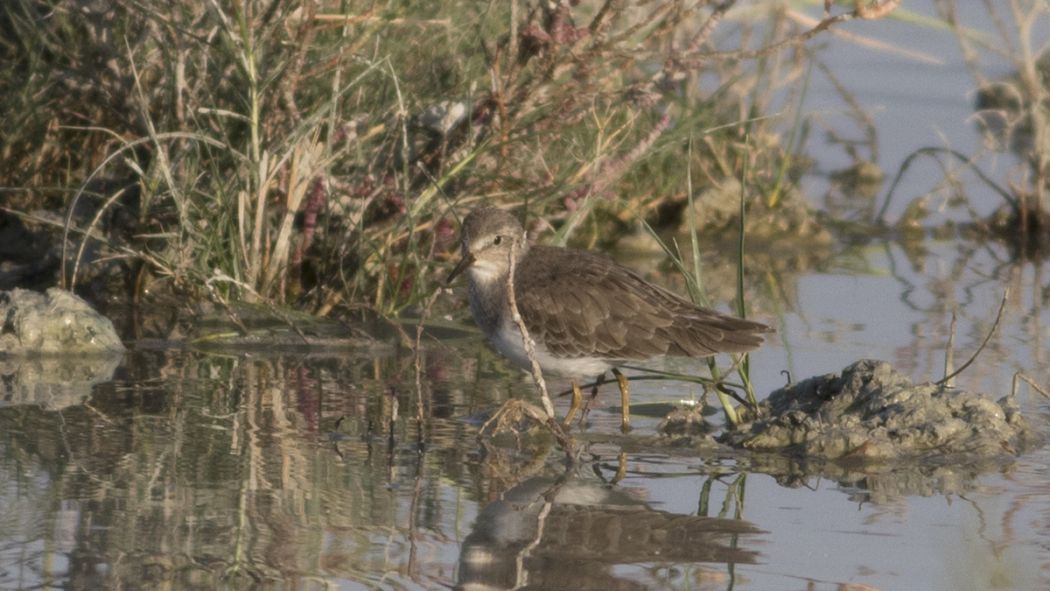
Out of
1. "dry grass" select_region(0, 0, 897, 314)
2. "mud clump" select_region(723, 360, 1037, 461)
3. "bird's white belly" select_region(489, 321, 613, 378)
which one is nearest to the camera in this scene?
"mud clump" select_region(723, 360, 1037, 461)

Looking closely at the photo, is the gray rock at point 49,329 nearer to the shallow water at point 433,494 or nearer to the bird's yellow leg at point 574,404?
the shallow water at point 433,494

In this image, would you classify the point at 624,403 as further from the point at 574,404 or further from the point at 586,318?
the point at 586,318

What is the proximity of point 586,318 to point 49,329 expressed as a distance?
2386 mm

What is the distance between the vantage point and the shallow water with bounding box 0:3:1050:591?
4875 mm

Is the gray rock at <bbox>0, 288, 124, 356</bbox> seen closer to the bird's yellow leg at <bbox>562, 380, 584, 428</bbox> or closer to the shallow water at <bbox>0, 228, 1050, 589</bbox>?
the shallow water at <bbox>0, 228, 1050, 589</bbox>

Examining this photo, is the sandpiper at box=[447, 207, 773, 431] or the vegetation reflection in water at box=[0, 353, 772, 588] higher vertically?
the sandpiper at box=[447, 207, 773, 431]

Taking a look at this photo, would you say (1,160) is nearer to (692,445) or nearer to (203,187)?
(203,187)

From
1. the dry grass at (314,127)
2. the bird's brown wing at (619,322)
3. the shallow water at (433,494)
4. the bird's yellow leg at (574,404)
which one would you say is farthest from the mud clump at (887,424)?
the dry grass at (314,127)

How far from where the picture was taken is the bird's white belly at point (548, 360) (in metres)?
6.75

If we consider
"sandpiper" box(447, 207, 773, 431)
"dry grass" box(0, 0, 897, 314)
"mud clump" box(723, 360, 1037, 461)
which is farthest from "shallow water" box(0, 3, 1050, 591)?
"dry grass" box(0, 0, 897, 314)

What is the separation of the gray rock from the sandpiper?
1652mm

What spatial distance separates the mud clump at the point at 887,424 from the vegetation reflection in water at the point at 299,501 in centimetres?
68

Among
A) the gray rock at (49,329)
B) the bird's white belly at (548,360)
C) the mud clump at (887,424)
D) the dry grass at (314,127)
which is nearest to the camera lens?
the mud clump at (887,424)

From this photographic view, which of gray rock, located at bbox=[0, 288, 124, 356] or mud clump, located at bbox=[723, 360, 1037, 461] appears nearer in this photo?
mud clump, located at bbox=[723, 360, 1037, 461]
